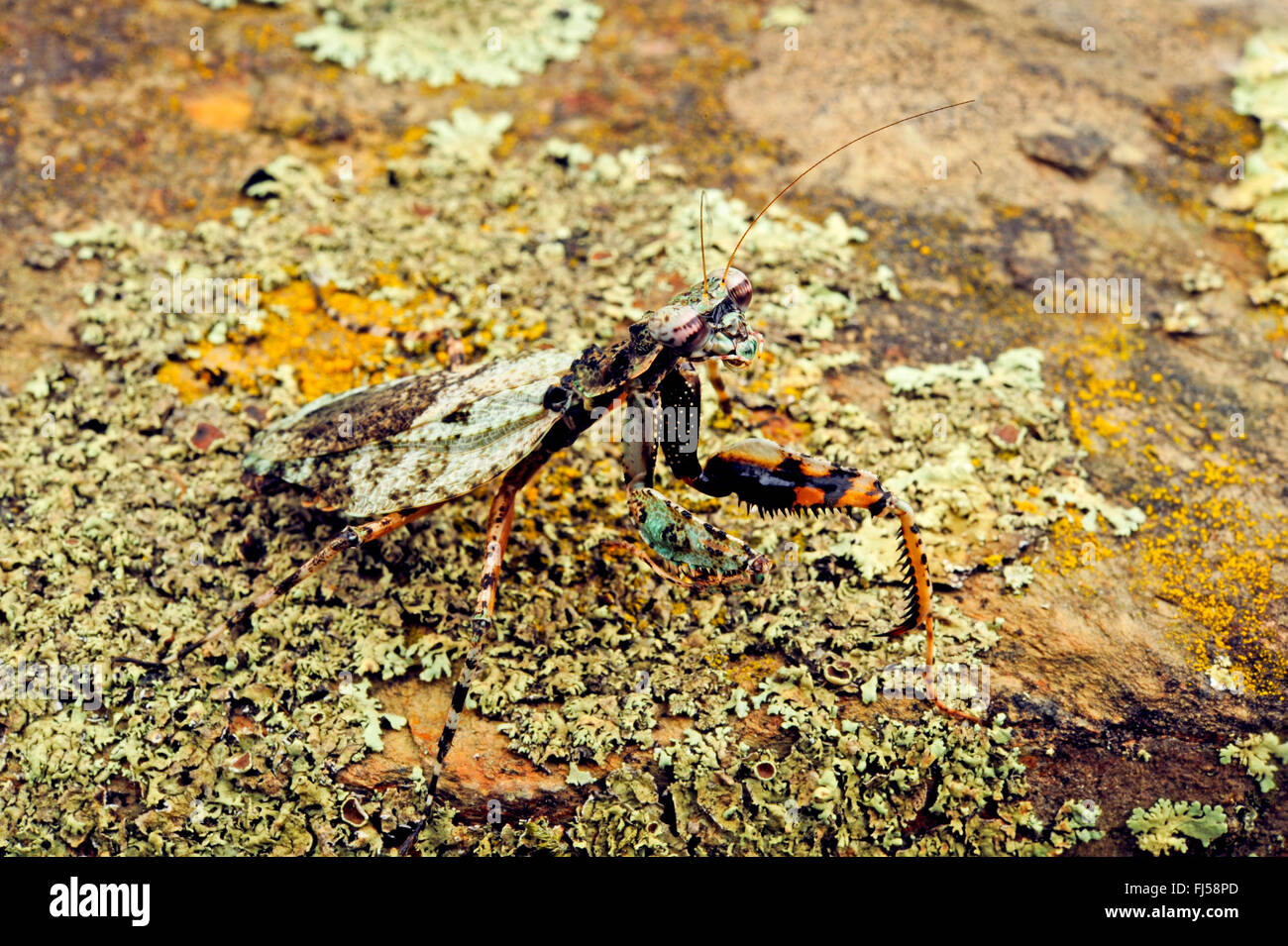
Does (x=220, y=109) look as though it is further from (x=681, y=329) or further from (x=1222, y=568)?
(x=1222, y=568)

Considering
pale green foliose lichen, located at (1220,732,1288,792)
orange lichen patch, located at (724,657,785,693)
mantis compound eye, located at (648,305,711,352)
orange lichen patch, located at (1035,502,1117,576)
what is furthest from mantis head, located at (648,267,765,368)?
pale green foliose lichen, located at (1220,732,1288,792)

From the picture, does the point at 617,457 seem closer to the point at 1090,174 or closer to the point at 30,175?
the point at 1090,174

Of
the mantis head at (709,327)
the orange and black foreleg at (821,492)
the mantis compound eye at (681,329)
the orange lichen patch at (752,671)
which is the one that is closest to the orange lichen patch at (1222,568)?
the orange and black foreleg at (821,492)

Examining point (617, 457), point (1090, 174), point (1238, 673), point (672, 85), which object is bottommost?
point (1238, 673)

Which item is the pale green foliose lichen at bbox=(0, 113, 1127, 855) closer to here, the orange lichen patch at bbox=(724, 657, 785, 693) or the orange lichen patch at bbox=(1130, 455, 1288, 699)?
the orange lichen patch at bbox=(724, 657, 785, 693)

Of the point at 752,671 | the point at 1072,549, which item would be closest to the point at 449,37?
the point at 752,671

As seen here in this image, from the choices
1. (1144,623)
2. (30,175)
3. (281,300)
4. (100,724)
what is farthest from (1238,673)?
(30,175)

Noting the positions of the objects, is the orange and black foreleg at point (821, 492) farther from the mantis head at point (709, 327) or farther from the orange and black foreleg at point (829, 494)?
the mantis head at point (709, 327)
